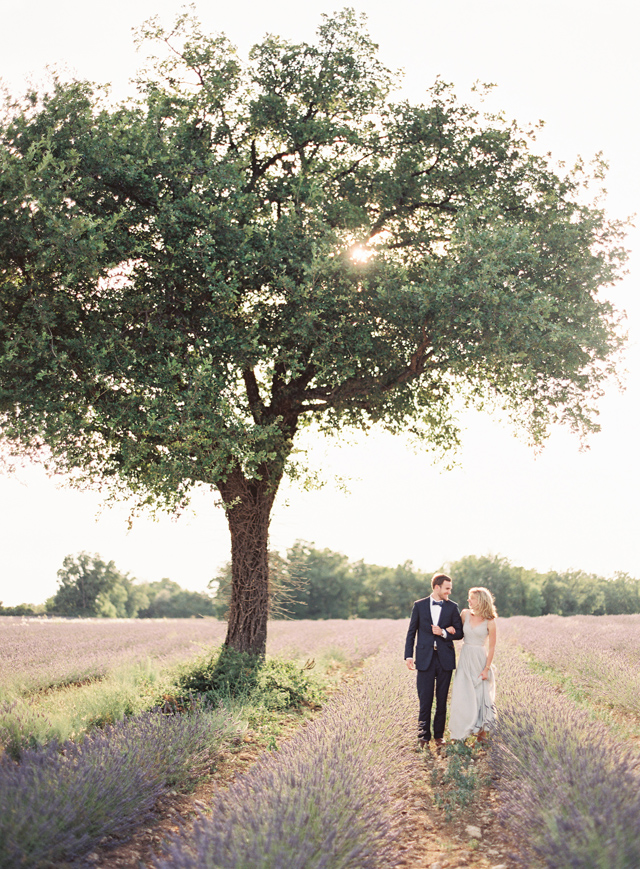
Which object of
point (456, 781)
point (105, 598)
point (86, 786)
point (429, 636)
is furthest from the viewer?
point (105, 598)

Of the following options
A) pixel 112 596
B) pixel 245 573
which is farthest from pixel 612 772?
pixel 112 596

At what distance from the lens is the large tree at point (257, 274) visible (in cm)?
876

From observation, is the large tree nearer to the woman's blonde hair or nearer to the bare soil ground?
the woman's blonde hair

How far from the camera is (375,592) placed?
77500 millimetres

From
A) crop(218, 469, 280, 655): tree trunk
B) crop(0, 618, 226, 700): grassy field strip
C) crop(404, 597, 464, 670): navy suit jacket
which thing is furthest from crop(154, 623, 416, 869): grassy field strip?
crop(218, 469, 280, 655): tree trunk

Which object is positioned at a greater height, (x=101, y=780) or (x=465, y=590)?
(x=101, y=780)

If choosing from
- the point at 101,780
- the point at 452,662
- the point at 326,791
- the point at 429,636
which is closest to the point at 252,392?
the point at 429,636

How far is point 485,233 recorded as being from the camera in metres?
9.42

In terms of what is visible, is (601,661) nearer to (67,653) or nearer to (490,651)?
(490,651)

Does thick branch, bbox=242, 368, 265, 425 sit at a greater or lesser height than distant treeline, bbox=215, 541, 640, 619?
greater

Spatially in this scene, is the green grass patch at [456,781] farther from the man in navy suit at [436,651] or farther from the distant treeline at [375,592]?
the distant treeline at [375,592]

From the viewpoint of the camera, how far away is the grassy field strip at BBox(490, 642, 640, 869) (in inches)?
133

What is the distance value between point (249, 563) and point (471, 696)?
5534 mm

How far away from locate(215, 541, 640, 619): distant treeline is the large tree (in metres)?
55.4
